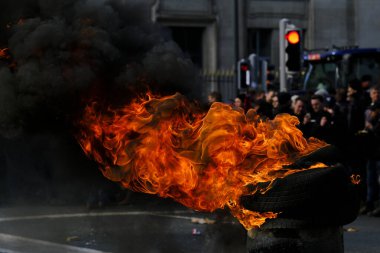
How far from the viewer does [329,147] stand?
6.72m

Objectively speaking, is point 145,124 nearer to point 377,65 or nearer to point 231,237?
point 231,237

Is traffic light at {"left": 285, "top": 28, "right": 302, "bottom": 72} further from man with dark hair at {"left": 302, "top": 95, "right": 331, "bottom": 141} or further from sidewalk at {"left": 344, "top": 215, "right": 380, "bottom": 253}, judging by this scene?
sidewalk at {"left": 344, "top": 215, "right": 380, "bottom": 253}

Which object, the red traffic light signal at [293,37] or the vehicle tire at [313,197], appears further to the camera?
the red traffic light signal at [293,37]

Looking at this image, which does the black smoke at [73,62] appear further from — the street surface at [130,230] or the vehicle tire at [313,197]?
the street surface at [130,230]

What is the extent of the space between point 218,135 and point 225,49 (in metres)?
23.0

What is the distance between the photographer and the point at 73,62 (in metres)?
6.95

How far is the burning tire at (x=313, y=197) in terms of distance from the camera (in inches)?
241

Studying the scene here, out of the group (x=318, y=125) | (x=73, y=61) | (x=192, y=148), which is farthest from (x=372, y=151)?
(x=73, y=61)

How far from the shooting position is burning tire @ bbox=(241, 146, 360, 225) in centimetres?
613

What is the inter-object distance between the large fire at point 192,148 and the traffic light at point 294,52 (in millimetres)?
9643

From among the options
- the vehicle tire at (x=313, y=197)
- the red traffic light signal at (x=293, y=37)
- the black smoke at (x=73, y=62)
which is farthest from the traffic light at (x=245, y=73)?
the vehicle tire at (x=313, y=197)

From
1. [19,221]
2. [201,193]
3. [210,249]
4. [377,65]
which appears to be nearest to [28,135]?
[201,193]

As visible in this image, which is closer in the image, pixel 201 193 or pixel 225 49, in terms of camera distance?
pixel 201 193

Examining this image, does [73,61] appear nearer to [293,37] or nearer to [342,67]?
[293,37]
